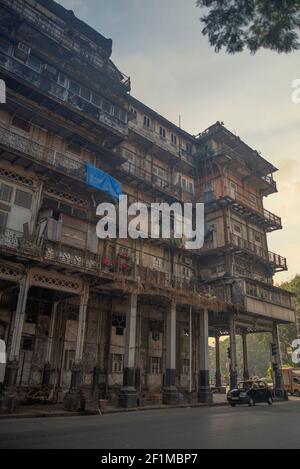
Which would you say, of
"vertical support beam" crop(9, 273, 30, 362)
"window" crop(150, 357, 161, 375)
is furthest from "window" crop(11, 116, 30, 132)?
"window" crop(150, 357, 161, 375)

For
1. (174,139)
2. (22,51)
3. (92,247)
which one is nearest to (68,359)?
A: (92,247)

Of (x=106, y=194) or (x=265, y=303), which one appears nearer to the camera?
(x=106, y=194)

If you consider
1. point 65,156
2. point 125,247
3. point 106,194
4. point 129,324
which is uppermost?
point 65,156

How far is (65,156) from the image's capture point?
888 inches

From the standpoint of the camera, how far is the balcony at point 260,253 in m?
33.6

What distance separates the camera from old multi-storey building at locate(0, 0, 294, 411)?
19.7 meters

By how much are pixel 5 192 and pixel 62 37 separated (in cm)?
1242

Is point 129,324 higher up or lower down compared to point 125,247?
lower down

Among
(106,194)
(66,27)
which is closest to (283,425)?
(106,194)

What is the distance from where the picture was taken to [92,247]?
22875 millimetres

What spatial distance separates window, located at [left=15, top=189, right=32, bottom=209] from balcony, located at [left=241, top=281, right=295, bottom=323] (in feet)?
→ 57.0

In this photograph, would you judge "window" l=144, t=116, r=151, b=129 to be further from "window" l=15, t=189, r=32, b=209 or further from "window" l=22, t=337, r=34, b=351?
"window" l=22, t=337, r=34, b=351

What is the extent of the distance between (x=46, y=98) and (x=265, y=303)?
74.8 feet

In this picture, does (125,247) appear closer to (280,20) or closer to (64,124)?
(64,124)
